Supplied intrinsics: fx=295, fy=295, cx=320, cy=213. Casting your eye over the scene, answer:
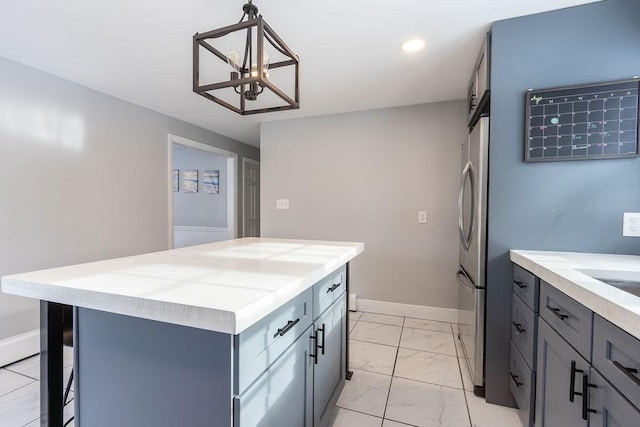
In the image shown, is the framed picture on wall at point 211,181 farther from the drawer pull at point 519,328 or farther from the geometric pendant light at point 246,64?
the drawer pull at point 519,328

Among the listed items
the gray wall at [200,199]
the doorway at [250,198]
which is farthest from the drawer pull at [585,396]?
the gray wall at [200,199]

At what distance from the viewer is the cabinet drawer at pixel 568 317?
99 cm

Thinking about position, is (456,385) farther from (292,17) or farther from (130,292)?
(292,17)

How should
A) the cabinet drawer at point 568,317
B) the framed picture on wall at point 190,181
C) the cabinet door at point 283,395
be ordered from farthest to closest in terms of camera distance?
the framed picture on wall at point 190,181 < the cabinet drawer at point 568,317 < the cabinet door at point 283,395

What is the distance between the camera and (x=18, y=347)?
2219mm

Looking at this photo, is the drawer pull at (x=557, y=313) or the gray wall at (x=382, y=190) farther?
the gray wall at (x=382, y=190)

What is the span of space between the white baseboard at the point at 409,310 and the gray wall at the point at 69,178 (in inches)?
98.6

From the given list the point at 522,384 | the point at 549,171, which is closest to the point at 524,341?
the point at 522,384

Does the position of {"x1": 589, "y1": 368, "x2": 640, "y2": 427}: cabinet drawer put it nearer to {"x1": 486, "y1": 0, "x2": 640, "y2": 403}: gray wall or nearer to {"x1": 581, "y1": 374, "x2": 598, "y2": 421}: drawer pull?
{"x1": 581, "y1": 374, "x2": 598, "y2": 421}: drawer pull

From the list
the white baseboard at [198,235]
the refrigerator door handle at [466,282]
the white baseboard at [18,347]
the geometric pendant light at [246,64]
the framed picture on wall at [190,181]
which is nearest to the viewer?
the geometric pendant light at [246,64]

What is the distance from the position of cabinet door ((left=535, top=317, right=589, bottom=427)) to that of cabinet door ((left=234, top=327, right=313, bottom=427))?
97cm

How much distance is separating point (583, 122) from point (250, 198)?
4595 mm

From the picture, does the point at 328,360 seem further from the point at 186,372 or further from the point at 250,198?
the point at 250,198

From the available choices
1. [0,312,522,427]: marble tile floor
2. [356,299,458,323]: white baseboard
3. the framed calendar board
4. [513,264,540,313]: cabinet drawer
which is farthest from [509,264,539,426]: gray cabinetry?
[356,299,458,323]: white baseboard
